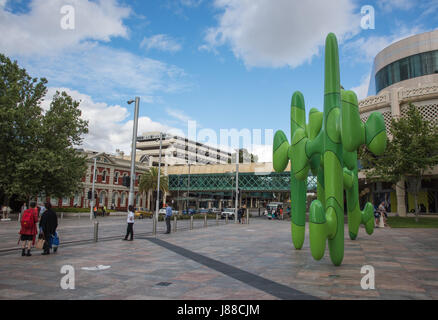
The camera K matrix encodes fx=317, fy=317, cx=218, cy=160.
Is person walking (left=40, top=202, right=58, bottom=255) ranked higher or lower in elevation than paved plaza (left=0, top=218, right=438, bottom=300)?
higher

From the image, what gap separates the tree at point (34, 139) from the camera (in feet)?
93.2

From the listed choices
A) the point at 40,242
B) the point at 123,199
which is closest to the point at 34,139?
the point at 40,242

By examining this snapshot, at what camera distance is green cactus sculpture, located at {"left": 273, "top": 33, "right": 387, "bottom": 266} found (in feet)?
26.8

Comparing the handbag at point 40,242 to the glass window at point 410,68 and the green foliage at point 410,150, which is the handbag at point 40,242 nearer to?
the green foliage at point 410,150

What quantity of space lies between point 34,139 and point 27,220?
946 inches

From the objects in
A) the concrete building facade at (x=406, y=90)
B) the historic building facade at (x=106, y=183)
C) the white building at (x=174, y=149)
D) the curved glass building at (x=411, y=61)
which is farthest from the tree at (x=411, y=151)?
the white building at (x=174, y=149)

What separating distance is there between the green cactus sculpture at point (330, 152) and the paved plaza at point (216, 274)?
38.8 inches

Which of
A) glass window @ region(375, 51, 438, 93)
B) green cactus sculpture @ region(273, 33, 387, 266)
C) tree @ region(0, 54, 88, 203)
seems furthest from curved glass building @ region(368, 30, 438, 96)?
tree @ region(0, 54, 88, 203)

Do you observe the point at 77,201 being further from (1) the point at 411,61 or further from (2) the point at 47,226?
(1) the point at 411,61

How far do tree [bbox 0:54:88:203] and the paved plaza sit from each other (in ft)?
65.9

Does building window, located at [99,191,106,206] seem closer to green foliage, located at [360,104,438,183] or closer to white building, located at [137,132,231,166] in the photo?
green foliage, located at [360,104,438,183]

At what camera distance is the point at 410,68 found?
1571 inches
